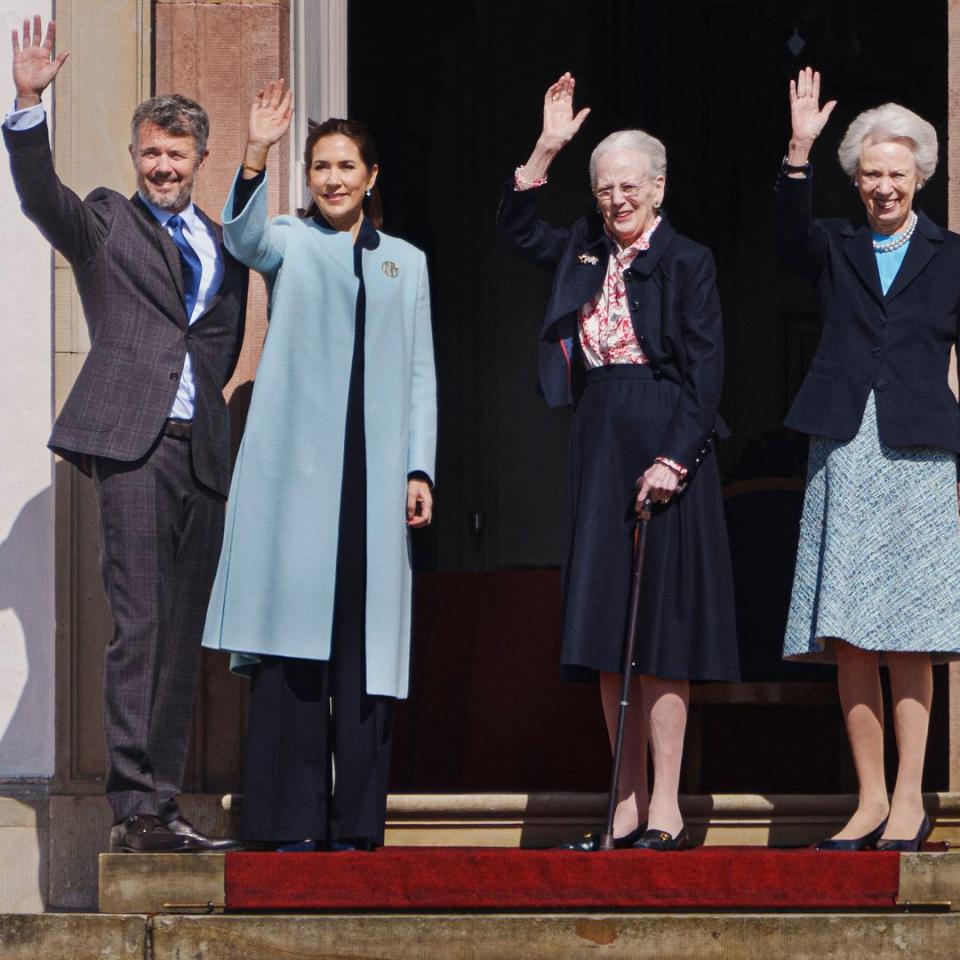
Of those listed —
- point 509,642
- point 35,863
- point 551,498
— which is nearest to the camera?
point 35,863

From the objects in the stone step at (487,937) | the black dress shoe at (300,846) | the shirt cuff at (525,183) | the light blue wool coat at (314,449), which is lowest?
the stone step at (487,937)

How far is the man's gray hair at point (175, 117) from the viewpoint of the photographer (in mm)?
6332

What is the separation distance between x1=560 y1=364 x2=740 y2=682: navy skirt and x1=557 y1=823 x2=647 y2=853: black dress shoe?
16.6 inches

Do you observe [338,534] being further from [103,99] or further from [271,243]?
[103,99]

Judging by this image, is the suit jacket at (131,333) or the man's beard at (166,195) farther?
the man's beard at (166,195)

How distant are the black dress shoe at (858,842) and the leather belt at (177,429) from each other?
1995 millimetres

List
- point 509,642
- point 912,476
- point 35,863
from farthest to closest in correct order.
Answer: 1. point 509,642
2. point 35,863
3. point 912,476

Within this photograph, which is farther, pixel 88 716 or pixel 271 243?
pixel 88 716

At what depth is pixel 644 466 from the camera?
6.23 metres

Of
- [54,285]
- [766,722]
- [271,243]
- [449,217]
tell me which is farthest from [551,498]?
[271,243]

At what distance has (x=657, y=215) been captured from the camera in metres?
6.36

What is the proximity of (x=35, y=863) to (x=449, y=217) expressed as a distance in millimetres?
4270

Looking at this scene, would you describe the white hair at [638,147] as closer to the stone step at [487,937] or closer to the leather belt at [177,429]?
the leather belt at [177,429]

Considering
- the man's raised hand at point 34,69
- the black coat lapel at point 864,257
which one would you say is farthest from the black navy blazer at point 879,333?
the man's raised hand at point 34,69
